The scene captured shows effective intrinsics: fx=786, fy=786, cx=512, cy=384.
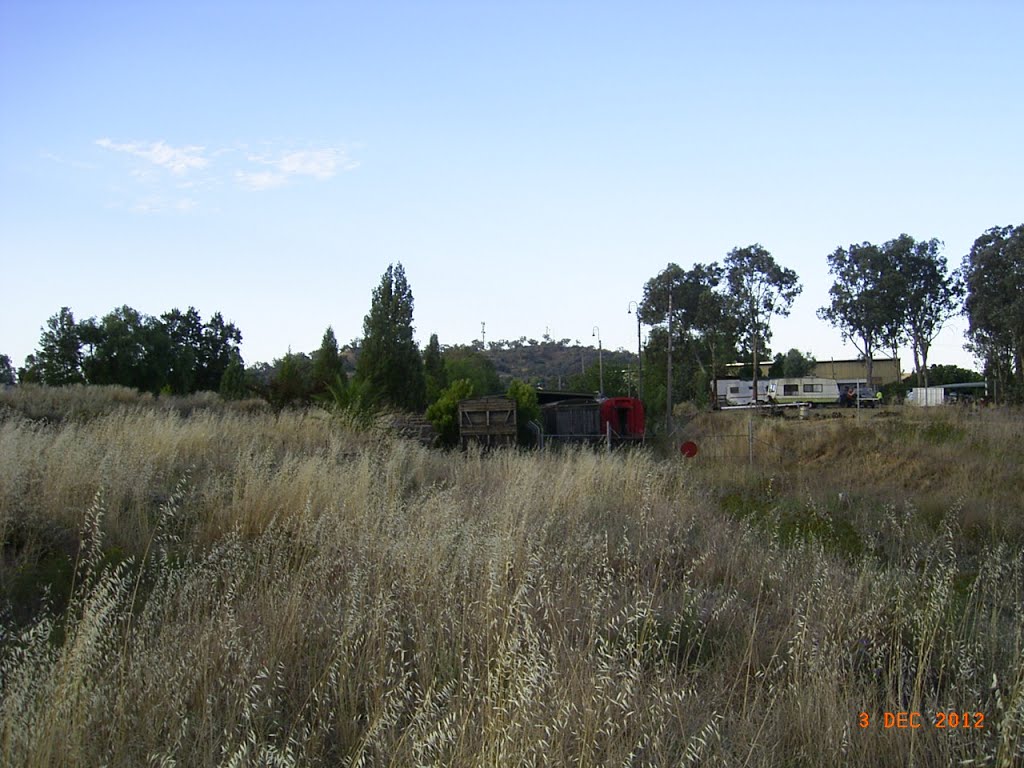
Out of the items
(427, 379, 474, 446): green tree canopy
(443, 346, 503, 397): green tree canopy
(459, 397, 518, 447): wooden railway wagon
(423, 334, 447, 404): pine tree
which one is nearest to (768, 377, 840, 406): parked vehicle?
(443, 346, 503, 397): green tree canopy

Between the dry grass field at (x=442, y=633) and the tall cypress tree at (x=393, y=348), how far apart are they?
80.3 ft

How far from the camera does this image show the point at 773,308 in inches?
Answer: 2206

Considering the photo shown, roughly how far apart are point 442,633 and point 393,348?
29837 mm

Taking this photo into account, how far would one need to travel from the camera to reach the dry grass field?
2949mm

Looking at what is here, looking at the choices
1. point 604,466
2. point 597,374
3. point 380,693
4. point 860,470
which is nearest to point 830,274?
point 597,374

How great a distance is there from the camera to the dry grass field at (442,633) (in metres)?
2.95

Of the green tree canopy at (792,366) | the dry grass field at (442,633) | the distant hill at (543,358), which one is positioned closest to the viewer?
the dry grass field at (442,633)

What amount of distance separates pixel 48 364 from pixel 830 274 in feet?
164

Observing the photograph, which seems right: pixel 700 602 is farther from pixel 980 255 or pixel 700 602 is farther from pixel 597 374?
pixel 597 374

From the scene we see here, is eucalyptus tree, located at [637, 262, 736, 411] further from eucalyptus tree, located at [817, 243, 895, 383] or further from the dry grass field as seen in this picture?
the dry grass field
